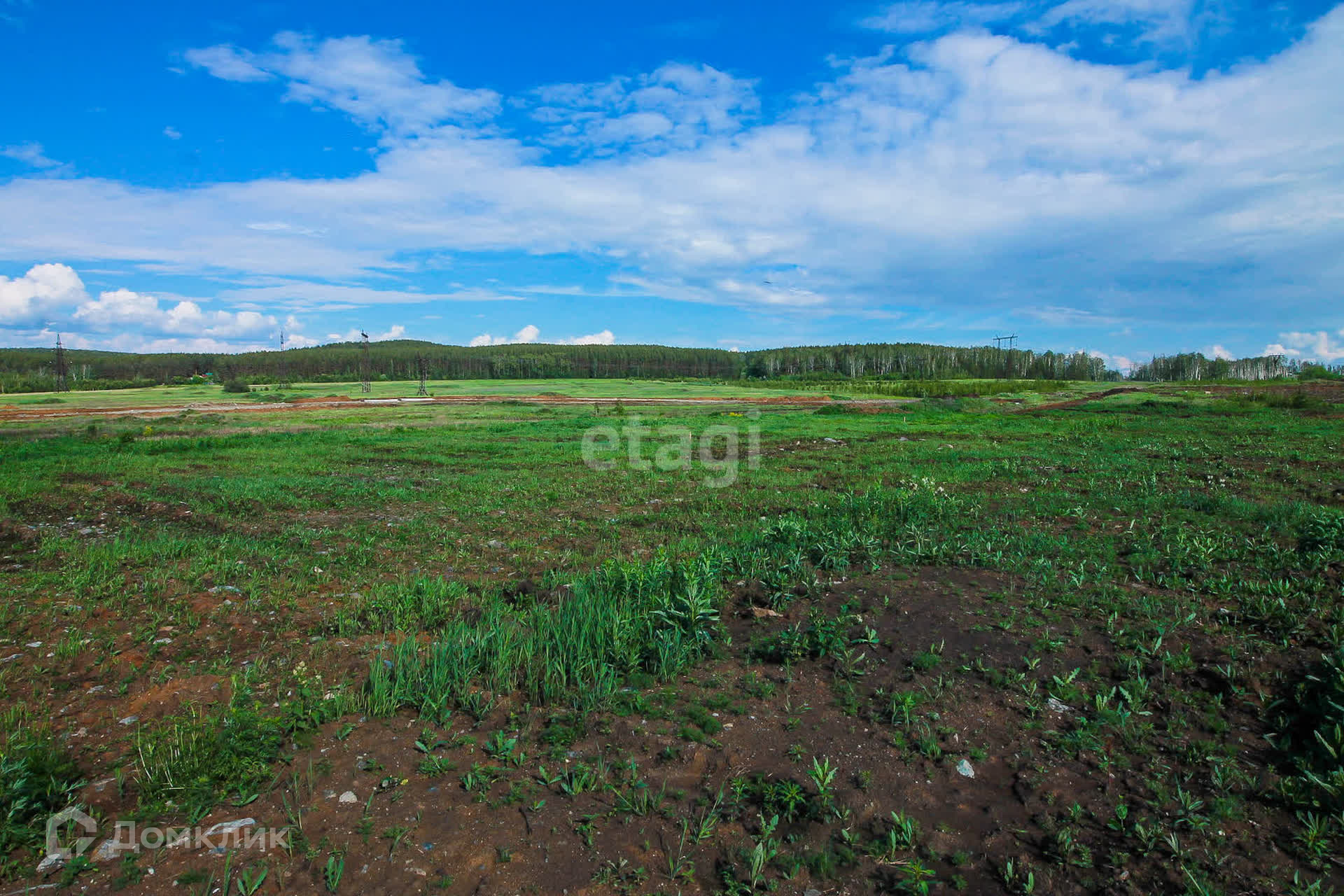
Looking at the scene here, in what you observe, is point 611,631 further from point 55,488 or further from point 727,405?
point 727,405

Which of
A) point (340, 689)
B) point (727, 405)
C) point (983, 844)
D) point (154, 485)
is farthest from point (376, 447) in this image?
point (727, 405)

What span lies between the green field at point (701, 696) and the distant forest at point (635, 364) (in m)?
111

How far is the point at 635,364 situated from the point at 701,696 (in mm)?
148777

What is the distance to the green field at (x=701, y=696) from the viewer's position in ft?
10.2

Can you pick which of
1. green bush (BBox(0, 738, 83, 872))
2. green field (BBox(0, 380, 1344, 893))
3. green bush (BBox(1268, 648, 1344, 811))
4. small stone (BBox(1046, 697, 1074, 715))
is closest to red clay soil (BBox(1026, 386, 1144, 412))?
green field (BBox(0, 380, 1344, 893))

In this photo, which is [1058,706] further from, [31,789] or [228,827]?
[31,789]

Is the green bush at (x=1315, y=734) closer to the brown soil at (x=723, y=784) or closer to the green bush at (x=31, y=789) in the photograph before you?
the brown soil at (x=723, y=784)

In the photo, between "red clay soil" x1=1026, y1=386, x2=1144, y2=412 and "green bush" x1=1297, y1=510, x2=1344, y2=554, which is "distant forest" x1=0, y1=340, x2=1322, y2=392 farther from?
"green bush" x1=1297, y1=510, x2=1344, y2=554

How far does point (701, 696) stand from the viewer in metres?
4.50

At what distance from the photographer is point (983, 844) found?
3.18 meters

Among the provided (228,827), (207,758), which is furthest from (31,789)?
(228,827)

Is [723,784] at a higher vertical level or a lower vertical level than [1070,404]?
lower

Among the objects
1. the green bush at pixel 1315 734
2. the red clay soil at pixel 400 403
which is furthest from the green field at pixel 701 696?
the red clay soil at pixel 400 403

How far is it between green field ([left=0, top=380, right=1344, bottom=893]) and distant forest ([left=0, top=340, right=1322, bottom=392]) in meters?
111
